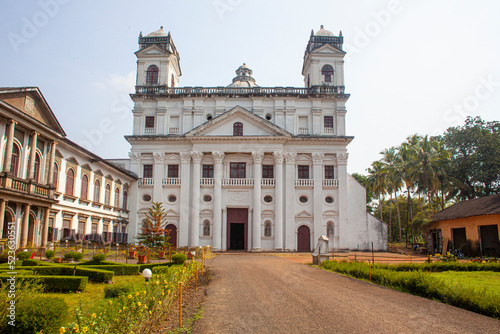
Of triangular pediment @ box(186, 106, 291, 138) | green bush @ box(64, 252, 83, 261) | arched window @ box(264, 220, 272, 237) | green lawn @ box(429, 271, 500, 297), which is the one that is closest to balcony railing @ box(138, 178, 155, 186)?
triangular pediment @ box(186, 106, 291, 138)

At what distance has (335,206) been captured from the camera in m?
39.8

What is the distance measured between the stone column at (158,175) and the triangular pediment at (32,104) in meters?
15.5

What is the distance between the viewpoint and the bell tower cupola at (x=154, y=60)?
42.9 metres

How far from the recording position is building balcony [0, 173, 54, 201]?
19344 mm

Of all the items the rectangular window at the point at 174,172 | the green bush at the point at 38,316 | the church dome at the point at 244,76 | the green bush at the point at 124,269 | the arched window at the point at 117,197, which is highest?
the church dome at the point at 244,76

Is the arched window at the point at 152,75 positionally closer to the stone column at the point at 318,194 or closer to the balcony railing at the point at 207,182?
the balcony railing at the point at 207,182

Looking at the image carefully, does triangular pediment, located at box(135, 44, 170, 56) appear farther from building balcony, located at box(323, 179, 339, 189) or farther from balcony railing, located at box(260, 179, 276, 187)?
building balcony, located at box(323, 179, 339, 189)

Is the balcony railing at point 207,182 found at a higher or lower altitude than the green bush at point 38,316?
higher

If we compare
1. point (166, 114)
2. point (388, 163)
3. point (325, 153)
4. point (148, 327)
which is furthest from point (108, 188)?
point (388, 163)

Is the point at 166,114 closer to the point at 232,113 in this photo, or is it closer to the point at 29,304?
the point at 232,113

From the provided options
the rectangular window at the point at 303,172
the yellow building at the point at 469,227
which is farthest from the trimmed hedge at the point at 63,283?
the rectangular window at the point at 303,172

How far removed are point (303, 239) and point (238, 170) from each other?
9.79 meters

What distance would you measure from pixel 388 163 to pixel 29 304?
2074 inches

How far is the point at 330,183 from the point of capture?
40062 millimetres
